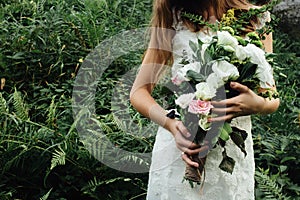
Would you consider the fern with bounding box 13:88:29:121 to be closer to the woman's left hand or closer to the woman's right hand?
the woman's right hand

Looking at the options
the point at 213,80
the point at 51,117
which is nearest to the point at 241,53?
the point at 213,80

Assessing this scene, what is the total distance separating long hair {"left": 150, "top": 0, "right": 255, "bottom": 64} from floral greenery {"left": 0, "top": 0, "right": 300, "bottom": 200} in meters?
1.45

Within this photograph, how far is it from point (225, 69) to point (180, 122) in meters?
0.30

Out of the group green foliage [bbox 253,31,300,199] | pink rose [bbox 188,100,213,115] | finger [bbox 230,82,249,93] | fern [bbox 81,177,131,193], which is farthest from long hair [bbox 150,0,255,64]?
green foliage [bbox 253,31,300,199]

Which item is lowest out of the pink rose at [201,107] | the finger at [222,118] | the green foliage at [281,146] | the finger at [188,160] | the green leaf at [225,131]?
the green foliage at [281,146]

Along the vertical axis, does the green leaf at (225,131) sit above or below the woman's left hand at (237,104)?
below

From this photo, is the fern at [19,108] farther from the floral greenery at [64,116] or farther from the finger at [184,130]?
the finger at [184,130]

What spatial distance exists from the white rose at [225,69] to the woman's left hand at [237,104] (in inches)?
1.7

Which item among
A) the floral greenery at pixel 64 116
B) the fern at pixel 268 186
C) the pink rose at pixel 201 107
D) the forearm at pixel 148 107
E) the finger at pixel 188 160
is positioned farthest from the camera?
the floral greenery at pixel 64 116

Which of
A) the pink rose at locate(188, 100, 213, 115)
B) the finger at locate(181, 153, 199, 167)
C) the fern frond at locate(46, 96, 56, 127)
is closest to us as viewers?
the pink rose at locate(188, 100, 213, 115)

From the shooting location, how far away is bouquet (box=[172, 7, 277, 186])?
2059 mm

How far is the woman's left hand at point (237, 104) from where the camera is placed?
6.88 feet

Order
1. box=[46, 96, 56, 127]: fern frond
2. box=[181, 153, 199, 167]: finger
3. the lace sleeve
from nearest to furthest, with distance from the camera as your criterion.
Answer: box=[181, 153, 199, 167]: finger < the lace sleeve < box=[46, 96, 56, 127]: fern frond

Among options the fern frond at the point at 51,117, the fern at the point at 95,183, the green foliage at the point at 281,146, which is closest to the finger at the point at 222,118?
the fern at the point at 95,183
